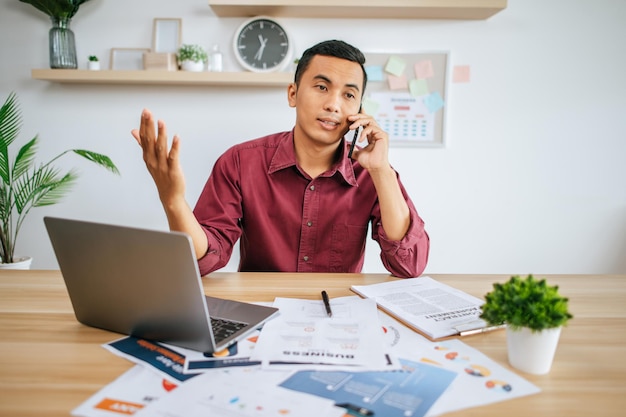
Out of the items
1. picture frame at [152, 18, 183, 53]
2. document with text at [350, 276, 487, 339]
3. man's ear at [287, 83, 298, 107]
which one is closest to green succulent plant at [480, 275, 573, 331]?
document with text at [350, 276, 487, 339]

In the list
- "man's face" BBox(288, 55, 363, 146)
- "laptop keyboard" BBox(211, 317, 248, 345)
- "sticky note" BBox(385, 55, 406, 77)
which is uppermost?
"sticky note" BBox(385, 55, 406, 77)

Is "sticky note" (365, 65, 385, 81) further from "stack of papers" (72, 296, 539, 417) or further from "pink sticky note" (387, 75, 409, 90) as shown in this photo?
"stack of papers" (72, 296, 539, 417)

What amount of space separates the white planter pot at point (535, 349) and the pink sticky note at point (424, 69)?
195 cm

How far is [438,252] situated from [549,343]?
1.91 metres

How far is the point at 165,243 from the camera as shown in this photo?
0.64 metres

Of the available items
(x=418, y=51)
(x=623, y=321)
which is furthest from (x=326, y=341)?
(x=418, y=51)

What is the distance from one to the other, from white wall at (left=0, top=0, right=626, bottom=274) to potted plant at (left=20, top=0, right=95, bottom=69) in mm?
86

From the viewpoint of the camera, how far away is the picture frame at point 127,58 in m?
2.30

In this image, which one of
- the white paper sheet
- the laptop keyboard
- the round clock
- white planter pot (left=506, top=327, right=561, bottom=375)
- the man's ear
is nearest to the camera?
the white paper sheet

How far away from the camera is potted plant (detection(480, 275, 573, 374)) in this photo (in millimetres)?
623

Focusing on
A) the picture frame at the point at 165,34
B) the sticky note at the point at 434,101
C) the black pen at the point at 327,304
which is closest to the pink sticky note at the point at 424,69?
the sticky note at the point at 434,101

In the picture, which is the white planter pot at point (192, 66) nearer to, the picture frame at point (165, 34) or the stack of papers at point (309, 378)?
the picture frame at point (165, 34)

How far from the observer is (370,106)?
2.38 meters

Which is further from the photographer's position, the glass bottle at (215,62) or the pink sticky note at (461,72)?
the pink sticky note at (461,72)
